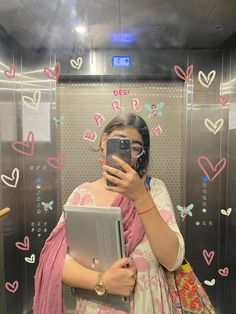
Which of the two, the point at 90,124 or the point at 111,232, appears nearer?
the point at 111,232

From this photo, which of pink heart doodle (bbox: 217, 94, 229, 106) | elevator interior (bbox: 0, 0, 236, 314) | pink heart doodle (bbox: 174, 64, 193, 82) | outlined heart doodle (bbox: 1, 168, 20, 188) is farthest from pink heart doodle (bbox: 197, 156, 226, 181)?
outlined heart doodle (bbox: 1, 168, 20, 188)

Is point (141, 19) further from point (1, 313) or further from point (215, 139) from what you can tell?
point (1, 313)

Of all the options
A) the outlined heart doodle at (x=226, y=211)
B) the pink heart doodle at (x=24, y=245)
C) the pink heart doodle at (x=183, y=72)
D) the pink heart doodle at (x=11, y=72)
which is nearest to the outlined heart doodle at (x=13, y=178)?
the pink heart doodle at (x=24, y=245)

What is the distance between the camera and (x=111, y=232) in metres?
0.75

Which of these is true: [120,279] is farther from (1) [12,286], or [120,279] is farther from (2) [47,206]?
(1) [12,286]

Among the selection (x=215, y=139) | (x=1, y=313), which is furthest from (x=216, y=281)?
(x=1, y=313)

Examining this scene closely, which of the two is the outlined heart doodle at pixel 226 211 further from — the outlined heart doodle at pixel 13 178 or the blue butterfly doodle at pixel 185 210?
the outlined heart doodle at pixel 13 178

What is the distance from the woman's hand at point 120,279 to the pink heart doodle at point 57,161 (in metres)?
0.62

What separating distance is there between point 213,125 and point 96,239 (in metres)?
0.78

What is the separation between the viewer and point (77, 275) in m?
0.77

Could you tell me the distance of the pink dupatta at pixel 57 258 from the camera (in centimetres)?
78

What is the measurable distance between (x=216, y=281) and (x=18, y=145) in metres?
1.20

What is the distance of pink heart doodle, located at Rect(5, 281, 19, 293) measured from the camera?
1289 mm

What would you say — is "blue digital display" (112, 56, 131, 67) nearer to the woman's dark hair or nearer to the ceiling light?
the ceiling light
